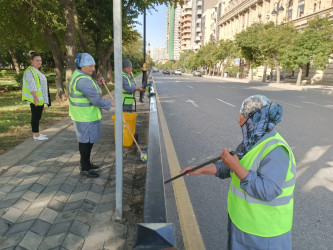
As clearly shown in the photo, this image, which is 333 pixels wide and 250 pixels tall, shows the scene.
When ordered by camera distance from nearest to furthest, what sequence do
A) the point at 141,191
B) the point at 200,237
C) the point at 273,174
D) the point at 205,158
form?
the point at 273,174
the point at 200,237
the point at 141,191
the point at 205,158

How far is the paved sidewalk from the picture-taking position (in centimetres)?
254

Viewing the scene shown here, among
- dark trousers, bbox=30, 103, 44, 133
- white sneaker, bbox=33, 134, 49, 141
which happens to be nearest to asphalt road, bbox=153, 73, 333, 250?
white sneaker, bbox=33, 134, 49, 141

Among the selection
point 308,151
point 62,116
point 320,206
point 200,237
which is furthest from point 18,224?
point 62,116

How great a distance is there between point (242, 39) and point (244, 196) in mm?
33703

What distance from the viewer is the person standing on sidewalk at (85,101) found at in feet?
11.9

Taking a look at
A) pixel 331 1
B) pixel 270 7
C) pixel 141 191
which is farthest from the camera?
pixel 270 7

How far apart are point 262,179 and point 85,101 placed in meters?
2.91

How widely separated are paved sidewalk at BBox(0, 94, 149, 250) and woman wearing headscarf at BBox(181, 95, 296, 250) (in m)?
1.36

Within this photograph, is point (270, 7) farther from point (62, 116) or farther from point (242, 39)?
point (62, 116)

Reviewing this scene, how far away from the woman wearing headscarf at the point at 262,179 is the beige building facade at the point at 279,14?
2813 cm

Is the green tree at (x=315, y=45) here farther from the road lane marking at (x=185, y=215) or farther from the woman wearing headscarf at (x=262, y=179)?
the woman wearing headscarf at (x=262, y=179)

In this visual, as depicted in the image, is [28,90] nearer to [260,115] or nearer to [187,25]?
[260,115]

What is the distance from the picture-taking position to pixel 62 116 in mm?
8742

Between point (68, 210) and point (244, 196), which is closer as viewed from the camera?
point (244, 196)
